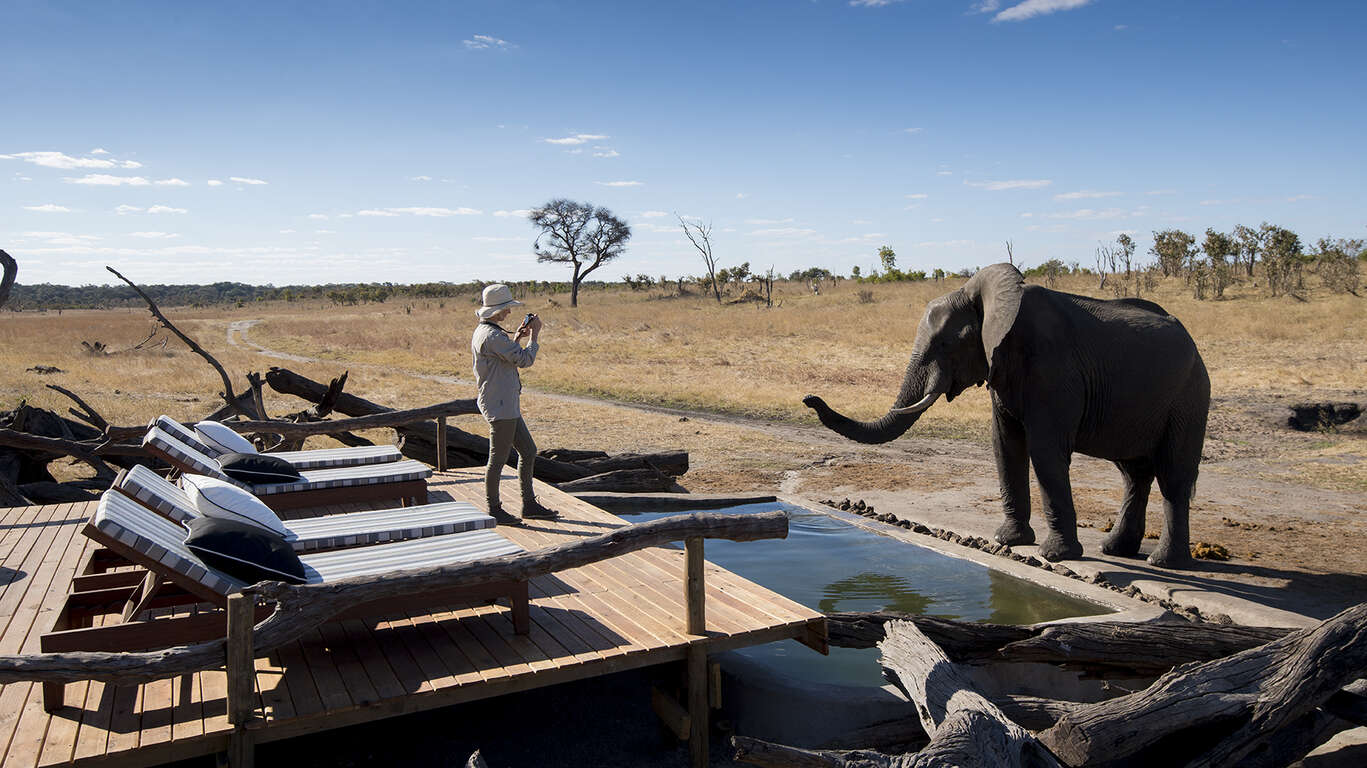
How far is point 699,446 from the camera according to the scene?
48.4 ft

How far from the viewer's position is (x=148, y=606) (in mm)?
4559

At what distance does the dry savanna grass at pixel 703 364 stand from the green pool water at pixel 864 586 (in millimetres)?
3524

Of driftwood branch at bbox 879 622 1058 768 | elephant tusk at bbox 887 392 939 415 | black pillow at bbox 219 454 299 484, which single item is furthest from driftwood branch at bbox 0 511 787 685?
elephant tusk at bbox 887 392 939 415

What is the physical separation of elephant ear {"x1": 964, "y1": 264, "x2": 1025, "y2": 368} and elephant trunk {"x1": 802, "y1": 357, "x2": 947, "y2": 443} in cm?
52

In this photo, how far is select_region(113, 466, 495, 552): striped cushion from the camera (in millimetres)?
5031

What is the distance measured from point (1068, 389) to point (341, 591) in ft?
19.4

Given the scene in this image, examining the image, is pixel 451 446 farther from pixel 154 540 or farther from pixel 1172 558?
pixel 1172 558

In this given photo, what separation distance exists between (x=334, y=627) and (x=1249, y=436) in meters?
14.5

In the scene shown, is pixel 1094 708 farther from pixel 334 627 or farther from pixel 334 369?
pixel 334 369

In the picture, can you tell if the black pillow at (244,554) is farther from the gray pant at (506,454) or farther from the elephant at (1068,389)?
the elephant at (1068,389)

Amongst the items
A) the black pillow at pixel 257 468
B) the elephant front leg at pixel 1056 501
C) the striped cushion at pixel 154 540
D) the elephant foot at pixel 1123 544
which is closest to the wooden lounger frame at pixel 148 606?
the striped cushion at pixel 154 540

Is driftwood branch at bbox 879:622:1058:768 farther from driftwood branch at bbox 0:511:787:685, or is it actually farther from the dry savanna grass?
the dry savanna grass

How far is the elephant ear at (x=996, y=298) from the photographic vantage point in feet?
25.0

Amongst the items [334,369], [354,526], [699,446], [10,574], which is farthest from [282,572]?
[334,369]
